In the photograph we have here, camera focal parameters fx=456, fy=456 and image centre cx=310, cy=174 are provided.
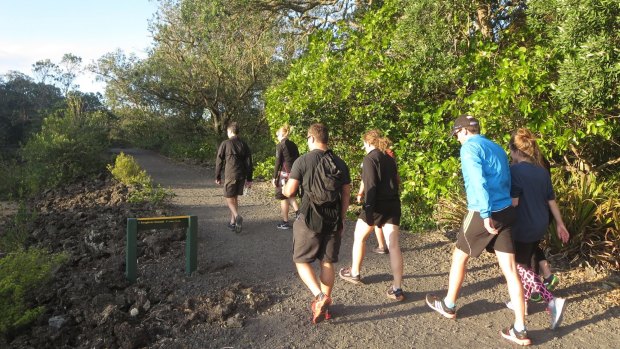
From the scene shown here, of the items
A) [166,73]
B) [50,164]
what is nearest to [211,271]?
[50,164]

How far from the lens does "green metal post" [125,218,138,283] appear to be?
546 centimetres

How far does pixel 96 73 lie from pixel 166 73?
5.19 meters

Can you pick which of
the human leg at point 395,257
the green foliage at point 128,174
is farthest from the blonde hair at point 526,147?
the green foliage at point 128,174

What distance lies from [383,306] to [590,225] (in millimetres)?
3444

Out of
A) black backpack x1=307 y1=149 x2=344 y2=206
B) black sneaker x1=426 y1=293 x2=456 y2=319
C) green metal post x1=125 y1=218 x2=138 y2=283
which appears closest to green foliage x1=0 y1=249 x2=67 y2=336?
green metal post x1=125 y1=218 x2=138 y2=283

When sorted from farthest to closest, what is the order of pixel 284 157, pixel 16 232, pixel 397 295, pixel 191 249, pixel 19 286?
pixel 16 232 < pixel 284 157 < pixel 191 249 < pixel 19 286 < pixel 397 295

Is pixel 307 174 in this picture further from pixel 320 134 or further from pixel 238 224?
pixel 238 224

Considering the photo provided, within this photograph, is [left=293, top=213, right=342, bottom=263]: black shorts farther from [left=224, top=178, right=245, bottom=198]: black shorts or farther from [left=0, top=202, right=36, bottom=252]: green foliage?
[left=0, top=202, right=36, bottom=252]: green foliage

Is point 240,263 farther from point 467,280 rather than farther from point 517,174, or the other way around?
point 517,174

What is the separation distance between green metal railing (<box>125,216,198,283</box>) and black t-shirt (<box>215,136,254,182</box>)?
172 centimetres

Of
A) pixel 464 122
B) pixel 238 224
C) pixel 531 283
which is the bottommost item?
pixel 238 224

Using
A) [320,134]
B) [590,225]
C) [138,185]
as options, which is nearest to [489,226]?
[320,134]

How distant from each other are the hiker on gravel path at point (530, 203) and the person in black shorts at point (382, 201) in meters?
1.16

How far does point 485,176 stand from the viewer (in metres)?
3.77
